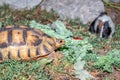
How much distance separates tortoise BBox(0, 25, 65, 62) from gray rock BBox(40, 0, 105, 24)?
2787 millimetres

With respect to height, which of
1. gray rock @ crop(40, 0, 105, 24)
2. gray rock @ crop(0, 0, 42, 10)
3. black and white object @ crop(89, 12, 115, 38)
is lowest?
black and white object @ crop(89, 12, 115, 38)

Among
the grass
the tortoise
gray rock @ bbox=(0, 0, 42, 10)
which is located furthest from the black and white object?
the tortoise

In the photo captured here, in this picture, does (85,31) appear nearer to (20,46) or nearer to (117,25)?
(117,25)

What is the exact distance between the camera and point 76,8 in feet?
25.0

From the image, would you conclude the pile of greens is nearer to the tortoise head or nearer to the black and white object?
the tortoise head

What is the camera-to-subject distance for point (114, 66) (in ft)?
16.3

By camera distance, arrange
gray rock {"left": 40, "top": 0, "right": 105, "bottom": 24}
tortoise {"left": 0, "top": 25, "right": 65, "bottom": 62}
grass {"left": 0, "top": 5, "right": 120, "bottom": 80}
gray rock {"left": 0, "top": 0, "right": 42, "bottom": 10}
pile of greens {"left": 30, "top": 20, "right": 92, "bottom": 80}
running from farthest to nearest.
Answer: gray rock {"left": 40, "top": 0, "right": 105, "bottom": 24} < gray rock {"left": 0, "top": 0, "right": 42, "bottom": 10} < pile of greens {"left": 30, "top": 20, "right": 92, "bottom": 80} < tortoise {"left": 0, "top": 25, "right": 65, "bottom": 62} < grass {"left": 0, "top": 5, "right": 120, "bottom": 80}

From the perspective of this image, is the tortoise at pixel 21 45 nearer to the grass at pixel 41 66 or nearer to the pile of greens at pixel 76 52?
the grass at pixel 41 66

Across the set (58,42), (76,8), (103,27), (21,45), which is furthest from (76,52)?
(76,8)

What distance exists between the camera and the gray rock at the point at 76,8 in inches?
294

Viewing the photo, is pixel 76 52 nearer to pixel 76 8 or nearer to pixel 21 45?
pixel 21 45

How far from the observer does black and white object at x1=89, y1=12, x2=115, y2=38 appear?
6.95m

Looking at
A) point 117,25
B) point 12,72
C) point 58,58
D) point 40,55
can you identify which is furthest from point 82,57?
point 117,25

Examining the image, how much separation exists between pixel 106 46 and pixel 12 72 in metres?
1.97
